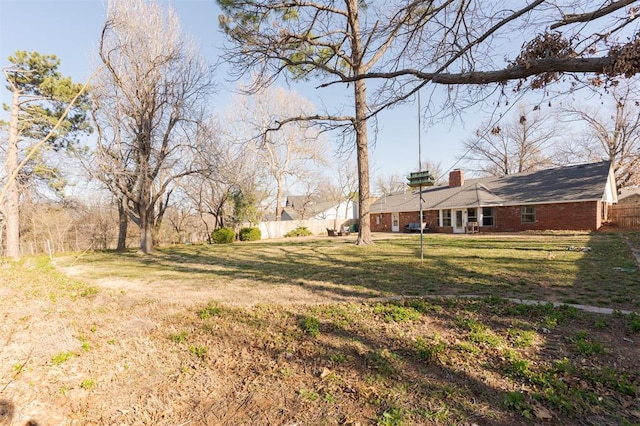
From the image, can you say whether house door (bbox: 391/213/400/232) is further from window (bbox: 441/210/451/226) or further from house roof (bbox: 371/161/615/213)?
window (bbox: 441/210/451/226)

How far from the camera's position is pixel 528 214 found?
1856 cm

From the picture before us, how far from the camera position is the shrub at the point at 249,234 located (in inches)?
871

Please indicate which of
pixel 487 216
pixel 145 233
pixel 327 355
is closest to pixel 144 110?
pixel 145 233

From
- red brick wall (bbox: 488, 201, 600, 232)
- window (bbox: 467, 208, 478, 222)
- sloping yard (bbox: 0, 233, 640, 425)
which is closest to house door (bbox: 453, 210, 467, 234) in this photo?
window (bbox: 467, 208, 478, 222)

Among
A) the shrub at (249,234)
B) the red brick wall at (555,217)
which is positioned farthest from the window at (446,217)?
the shrub at (249,234)

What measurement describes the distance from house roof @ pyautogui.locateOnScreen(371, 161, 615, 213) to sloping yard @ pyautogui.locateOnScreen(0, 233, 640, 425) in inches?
574

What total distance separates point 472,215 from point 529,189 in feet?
12.4

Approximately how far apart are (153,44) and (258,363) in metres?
15.6

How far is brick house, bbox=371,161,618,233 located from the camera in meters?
17.0

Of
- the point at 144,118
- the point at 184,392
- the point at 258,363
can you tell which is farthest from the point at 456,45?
the point at 144,118

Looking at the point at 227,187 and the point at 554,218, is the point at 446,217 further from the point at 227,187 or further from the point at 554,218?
the point at 227,187

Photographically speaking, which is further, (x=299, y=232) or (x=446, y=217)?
(x=299, y=232)

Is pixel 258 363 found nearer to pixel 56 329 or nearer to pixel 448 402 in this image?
pixel 448 402

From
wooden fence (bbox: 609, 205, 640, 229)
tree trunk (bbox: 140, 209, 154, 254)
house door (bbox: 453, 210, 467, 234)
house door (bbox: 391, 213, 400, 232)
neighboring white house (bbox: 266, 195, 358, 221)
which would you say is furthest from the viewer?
neighboring white house (bbox: 266, 195, 358, 221)
